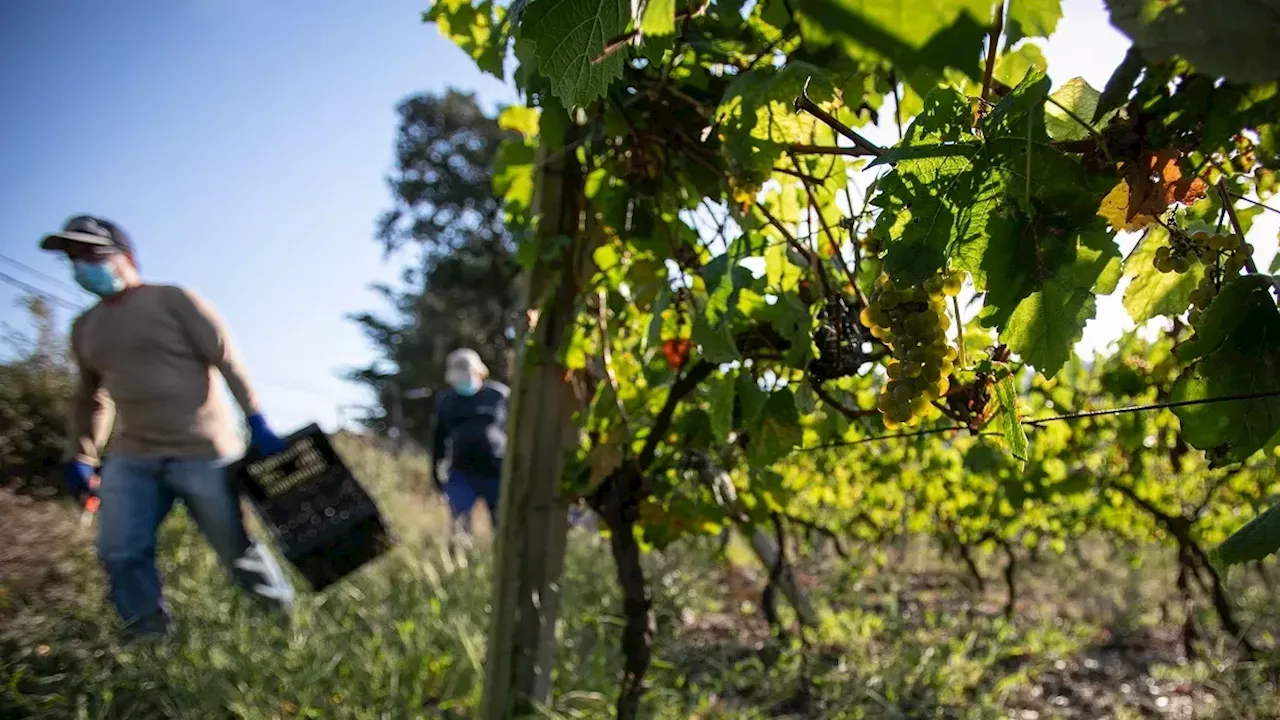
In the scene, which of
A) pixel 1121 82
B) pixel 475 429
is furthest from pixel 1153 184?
pixel 475 429

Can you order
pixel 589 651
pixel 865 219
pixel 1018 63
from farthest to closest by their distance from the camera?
pixel 589 651 < pixel 1018 63 < pixel 865 219

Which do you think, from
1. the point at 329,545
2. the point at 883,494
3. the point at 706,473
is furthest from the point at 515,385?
the point at 883,494

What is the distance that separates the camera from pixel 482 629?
11.2ft

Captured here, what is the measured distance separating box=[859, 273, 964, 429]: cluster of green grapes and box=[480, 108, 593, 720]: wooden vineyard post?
1.17 meters

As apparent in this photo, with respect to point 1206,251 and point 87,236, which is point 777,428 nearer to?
point 1206,251

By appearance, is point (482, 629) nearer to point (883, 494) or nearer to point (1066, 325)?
point (883, 494)

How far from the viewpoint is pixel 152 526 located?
327 cm

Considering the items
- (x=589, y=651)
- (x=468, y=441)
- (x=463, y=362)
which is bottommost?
(x=589, y=651)

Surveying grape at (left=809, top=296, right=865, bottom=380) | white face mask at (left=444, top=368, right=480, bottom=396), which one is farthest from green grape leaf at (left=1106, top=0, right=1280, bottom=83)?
white face mask at (left=444, top=368, right=480, bottom=396)

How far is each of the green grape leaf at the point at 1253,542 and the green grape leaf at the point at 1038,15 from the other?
0.58 m

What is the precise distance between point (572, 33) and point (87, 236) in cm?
357

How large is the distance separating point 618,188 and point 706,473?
27.2 inches

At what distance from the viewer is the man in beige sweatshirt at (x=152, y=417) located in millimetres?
3205

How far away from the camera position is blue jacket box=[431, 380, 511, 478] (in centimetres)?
550
